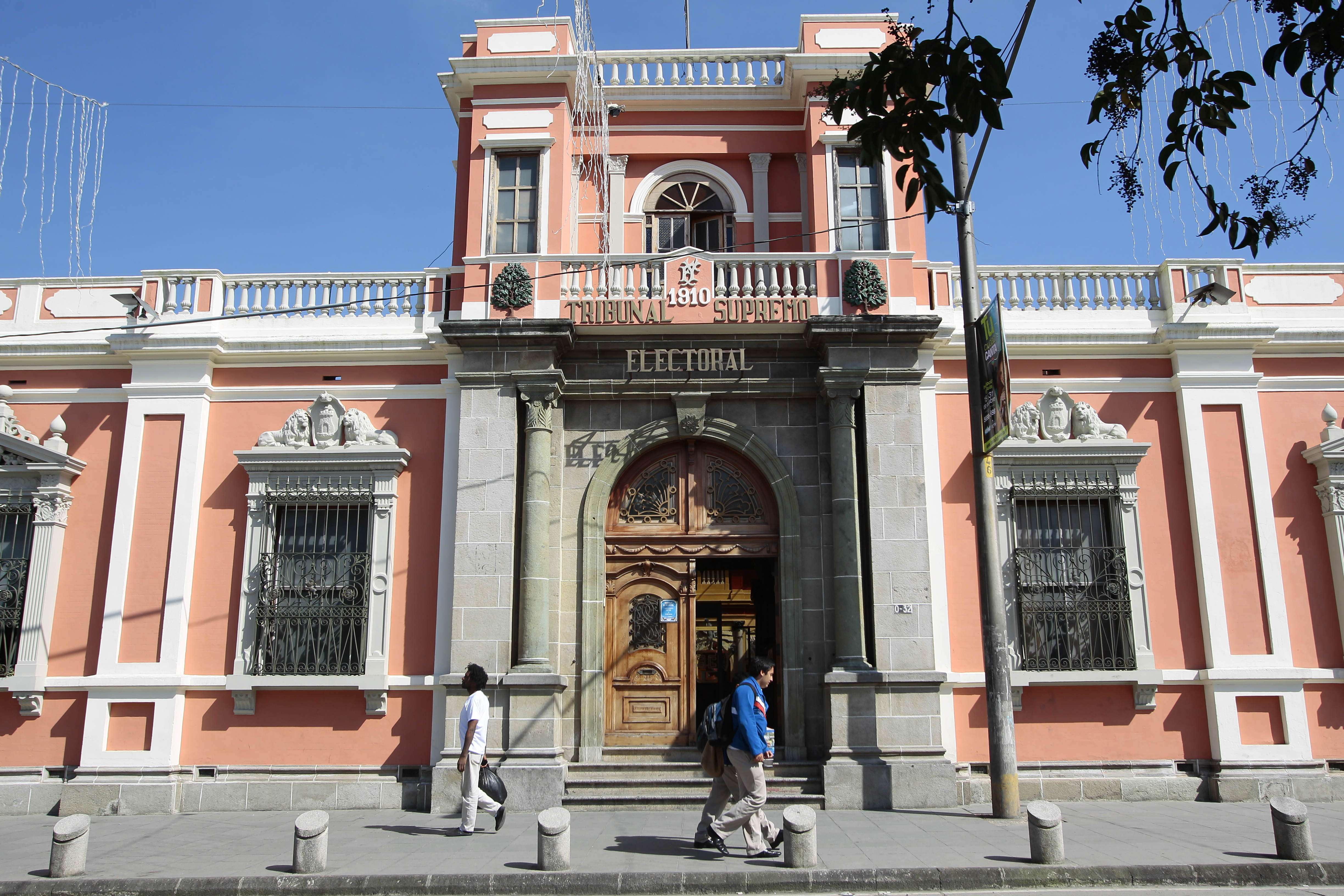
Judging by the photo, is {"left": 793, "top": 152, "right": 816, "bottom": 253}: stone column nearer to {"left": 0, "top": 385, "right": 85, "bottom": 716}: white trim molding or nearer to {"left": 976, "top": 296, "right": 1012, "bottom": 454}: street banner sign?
{"left": 976, "top": 296, "right": 1012, "bottom": 454}: street banner sign

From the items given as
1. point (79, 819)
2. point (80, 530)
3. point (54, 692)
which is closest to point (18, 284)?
point (80, 530)

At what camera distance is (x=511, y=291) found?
1302 cm

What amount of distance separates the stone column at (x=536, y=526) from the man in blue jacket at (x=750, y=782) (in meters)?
3.91

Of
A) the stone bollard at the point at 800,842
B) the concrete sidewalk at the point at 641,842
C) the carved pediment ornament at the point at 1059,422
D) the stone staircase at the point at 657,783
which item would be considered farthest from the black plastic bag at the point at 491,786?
the carved pediment ornament at the point at 1059,422

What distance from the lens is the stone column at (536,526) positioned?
1205 cm

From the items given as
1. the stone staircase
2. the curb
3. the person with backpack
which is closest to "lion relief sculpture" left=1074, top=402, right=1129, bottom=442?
the stone staircase

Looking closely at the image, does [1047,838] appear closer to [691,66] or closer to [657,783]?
[657,783]

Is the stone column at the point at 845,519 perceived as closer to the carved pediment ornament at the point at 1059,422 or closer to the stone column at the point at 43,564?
the carved pediment ornament at the point at 1059,422

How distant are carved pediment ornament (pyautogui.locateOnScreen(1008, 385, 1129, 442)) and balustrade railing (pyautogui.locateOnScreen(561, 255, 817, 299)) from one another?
313 centimetres

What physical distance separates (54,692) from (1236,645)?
14.4 m

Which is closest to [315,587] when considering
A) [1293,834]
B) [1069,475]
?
Result: [1069,475]

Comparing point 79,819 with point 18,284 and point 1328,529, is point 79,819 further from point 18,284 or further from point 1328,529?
point 1328,529

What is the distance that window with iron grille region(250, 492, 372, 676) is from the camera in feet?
40.9

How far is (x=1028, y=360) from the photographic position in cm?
1338
